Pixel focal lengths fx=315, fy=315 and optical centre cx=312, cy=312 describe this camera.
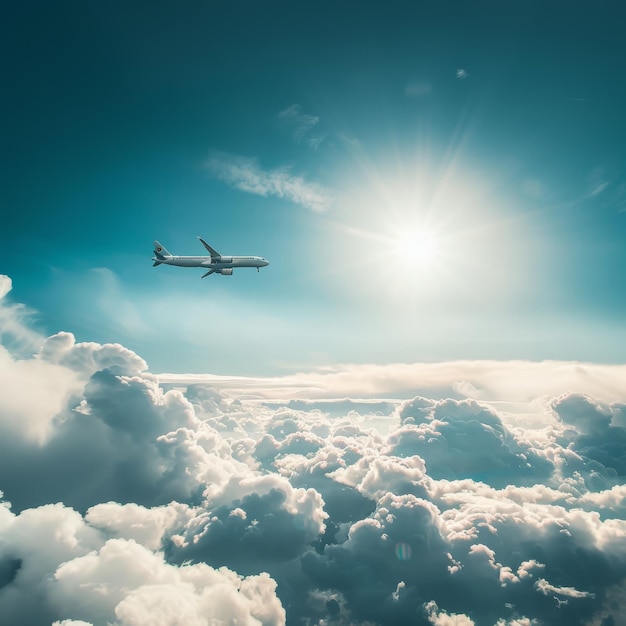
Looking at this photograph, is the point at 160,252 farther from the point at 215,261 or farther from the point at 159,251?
the point at 215,261

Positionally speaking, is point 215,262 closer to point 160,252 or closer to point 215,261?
point 215,261

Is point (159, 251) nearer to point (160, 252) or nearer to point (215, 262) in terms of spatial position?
point (160, 252)

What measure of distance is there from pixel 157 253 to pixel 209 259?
26.8 metres

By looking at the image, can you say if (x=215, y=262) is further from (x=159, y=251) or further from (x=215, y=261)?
(x=159, y=251)

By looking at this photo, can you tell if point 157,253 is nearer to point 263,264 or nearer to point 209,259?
point 209,259

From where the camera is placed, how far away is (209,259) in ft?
448

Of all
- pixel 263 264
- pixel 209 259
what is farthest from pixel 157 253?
pixel 263 264

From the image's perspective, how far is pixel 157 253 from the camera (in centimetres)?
14312

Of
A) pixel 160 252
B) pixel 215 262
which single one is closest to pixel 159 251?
pixel 160 252

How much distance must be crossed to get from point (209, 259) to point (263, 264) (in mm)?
23508

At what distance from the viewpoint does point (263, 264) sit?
448 ft

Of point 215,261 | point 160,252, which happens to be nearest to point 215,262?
point 215,261
